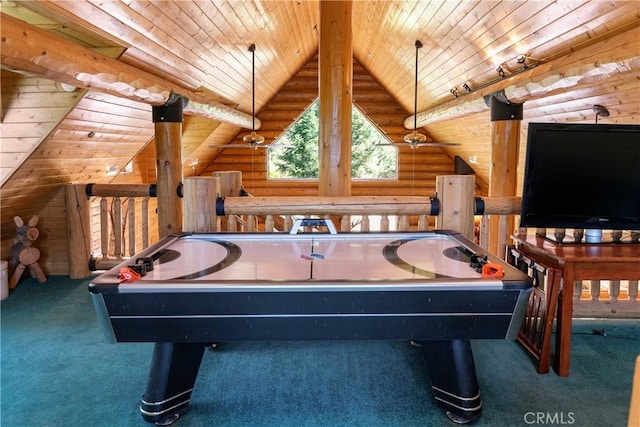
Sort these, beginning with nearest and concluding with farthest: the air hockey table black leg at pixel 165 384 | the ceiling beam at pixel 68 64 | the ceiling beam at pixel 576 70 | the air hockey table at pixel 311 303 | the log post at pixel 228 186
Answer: the air hockey table at pixel 311 303 < the air hockey table black leg at pixel 165 384 < the ceiling beam at pixel 68 64 < the ceiling beam at pixel 576 70 < the log post at pixel 228 186

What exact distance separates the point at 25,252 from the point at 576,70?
15.2ft

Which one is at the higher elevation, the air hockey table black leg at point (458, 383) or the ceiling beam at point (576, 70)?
the ceiling beam at point (576, 70)

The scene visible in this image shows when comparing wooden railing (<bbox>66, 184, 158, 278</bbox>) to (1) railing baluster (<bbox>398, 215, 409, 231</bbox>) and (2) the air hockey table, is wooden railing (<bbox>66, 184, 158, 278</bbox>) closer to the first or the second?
(1) railing baluster (<bbox>398, 215, 409, 231</bbox>)

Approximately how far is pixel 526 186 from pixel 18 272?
4164 millimetres

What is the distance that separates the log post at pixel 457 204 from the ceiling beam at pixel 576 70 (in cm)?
105

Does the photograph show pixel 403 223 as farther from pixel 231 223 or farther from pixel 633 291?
pixel 633 291

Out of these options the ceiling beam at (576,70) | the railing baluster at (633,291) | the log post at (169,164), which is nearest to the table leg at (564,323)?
the railing baluster at (633,291)

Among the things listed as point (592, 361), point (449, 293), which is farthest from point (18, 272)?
point (592, 361)

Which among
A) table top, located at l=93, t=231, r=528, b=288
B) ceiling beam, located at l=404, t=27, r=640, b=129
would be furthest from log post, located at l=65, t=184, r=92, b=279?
ceiling beam, located at l=404, t=27, r=640, b=129

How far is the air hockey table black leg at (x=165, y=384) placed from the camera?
70.2 inches

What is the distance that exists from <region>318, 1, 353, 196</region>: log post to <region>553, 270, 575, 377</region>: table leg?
2.07m

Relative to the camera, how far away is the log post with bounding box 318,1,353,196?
3777 millimetres

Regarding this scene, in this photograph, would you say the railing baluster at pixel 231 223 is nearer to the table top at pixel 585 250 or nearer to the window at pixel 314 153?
the table top at pixel 585 250

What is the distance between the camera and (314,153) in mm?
9461
